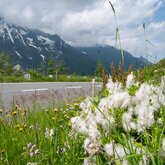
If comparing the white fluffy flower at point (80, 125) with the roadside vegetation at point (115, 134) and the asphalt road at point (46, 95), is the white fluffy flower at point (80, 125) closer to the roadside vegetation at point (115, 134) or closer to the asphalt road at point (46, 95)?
the roadside vegetation at point (115, 134)

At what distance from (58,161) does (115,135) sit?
0.54 metres

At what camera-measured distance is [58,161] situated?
8.24 ft

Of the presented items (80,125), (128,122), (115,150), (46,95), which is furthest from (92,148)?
(46,95)

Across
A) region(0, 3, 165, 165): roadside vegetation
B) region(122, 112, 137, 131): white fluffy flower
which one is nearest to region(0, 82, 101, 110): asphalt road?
region(0, 3, 165, 165): roadside vegetation

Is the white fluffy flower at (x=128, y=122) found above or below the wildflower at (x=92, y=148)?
above

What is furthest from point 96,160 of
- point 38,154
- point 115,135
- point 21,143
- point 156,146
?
point 21,143

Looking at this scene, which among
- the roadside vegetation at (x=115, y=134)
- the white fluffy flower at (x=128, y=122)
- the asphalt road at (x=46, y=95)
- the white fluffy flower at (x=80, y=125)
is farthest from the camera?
the asphalt road at (x=46, y=95)

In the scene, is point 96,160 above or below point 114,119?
below

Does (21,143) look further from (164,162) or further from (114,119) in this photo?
(164,162)

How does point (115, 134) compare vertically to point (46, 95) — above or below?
below

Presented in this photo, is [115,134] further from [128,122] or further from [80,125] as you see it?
[80,125]

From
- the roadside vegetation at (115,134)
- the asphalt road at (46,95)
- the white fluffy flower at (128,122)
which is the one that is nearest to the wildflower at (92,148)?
the roadside vegetation at (115,134)

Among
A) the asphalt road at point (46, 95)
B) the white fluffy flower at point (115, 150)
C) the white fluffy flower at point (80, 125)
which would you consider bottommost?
the white fluffy flower at point (115, 150)

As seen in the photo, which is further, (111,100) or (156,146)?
(111,100)
